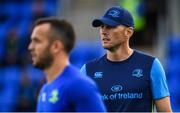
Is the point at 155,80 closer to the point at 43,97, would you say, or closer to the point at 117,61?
the point at 117,61

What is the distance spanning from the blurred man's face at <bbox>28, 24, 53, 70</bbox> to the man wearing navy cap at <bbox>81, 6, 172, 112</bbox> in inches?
57.8

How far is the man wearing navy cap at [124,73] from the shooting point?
6.09 metres

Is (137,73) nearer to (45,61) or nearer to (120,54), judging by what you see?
(120,54)

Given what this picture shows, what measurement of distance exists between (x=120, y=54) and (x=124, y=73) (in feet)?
0.55

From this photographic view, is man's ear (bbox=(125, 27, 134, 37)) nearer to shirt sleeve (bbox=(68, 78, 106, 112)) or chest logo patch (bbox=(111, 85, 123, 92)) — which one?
chest logo patch (bbox=(111, 85, 123, 92))

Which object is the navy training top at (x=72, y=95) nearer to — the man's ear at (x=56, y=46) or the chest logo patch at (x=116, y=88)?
the man's ear at (x=56, y=46)

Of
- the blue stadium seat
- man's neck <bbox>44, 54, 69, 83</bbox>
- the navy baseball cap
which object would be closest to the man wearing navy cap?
the navy baseball cap

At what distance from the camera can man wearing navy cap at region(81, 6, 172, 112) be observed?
6.09 metres

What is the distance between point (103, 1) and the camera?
14.4 metres

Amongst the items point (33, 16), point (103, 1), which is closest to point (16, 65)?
point (33, 16)

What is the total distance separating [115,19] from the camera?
20.6 feet

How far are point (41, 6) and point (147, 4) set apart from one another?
2156 mm

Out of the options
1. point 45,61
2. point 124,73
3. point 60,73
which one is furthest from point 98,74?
point 45,61

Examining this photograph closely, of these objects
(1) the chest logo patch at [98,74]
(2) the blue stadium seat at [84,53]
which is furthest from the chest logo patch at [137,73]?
(2) the blue stadium seat at [84,53]
